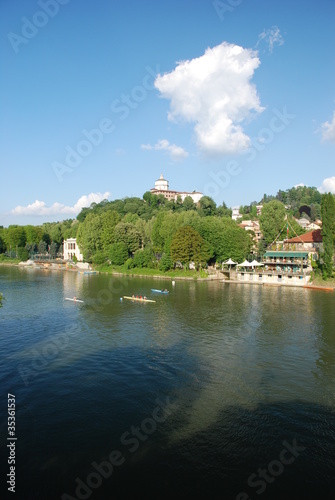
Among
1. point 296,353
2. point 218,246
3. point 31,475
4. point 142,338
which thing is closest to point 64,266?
point 218,246

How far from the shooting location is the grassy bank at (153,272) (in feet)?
236

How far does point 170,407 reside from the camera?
1694cm

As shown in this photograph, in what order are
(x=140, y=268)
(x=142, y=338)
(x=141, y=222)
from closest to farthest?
(x=142, y=338) < (x=140, y=268) < (x=141, y=222)

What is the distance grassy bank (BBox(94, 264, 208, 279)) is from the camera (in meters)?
71.9

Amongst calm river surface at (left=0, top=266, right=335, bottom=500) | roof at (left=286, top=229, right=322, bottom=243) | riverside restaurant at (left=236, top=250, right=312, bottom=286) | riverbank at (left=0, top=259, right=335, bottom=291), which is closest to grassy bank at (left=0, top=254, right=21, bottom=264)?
riverbank at (left=0, top=259, right=335, bottom=291)

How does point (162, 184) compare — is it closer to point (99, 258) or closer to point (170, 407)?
point (99, 258)

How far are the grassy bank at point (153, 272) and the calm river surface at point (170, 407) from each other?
36.9m

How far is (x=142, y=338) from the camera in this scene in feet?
93.8

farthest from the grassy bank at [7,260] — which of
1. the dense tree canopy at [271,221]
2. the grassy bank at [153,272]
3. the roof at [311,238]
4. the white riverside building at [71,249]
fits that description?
the roof at [311,238]

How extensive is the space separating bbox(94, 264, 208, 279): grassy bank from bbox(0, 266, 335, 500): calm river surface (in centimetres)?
3693

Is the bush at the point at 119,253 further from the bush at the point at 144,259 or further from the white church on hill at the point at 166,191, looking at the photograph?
the white church on hill at the point at 166,191

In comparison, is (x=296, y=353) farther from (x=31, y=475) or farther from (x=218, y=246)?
(x=218, y=246)

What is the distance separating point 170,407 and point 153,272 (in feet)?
202

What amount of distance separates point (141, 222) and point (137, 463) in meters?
81.5
